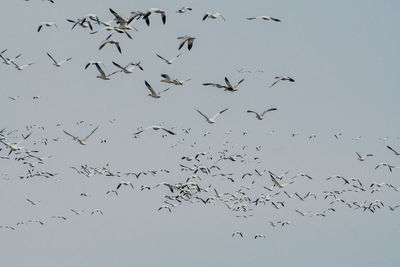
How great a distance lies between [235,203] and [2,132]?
24.9 meters

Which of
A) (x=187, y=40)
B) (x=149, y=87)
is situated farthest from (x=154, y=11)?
(x=149, y=87)

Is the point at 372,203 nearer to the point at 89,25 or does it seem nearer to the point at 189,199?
the point at 189,199

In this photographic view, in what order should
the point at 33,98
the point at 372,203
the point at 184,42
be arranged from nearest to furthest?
the point at 184,42, the point at 33,98, the point at 372,203

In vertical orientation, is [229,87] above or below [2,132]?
above

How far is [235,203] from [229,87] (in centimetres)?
3080

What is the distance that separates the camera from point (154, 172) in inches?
2078

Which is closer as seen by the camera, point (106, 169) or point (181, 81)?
point (181, 81)

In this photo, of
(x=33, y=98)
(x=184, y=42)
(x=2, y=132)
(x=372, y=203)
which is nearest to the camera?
(x=184, y=42)

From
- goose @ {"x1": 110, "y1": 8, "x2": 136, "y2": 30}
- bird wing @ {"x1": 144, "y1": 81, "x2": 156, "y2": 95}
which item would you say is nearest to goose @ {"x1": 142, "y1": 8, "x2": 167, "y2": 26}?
goose @ {"x1": 110, "y1": 8, "x2": 136, "y2": 30}

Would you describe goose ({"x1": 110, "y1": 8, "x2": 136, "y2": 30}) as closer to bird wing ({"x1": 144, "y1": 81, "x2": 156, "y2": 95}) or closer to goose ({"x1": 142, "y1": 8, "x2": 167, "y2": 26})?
goose ({"x1": 142, "y1": 8, "x2": 167, "y2": 26})

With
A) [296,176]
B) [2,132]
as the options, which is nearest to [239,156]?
[296,176]

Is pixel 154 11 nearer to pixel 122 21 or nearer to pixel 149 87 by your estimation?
pixel 122 21

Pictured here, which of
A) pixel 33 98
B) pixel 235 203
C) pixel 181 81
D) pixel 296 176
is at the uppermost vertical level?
pixel 181 81

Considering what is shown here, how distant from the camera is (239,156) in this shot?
172 ft
